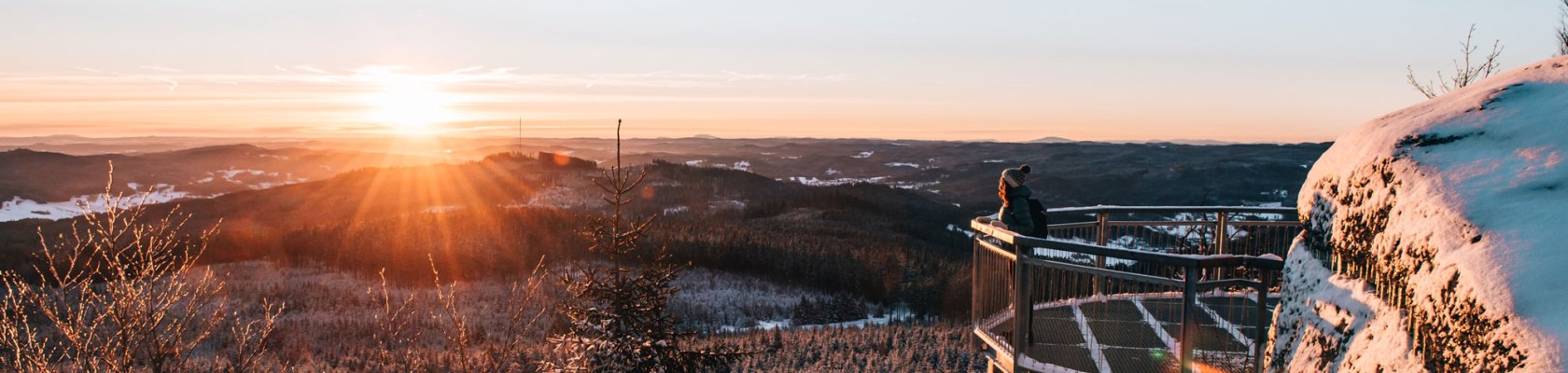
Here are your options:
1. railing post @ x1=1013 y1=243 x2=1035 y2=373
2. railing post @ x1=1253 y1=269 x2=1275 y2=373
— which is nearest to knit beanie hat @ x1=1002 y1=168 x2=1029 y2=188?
railing post @ x1=1013 y1=243 x2=1035 y2=373

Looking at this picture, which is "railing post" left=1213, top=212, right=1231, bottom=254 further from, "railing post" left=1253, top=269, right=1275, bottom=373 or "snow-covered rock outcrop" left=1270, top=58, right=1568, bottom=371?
"snow-covered rock outcrop" left=1270, top=58, right=1568, bottom=371

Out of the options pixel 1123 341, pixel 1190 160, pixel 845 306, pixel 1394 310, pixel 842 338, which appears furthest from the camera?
pixel 1190 160

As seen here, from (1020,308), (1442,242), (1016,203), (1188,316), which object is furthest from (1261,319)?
(1016,203)

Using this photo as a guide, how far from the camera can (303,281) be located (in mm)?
27172

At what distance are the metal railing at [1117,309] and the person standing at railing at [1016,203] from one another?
0.98ft

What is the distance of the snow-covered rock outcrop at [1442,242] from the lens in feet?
10.2

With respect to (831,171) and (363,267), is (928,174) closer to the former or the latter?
(831,171)

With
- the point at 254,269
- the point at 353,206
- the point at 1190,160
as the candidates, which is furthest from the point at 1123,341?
the point at 1190,160

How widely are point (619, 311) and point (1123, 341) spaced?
4629 millimetres

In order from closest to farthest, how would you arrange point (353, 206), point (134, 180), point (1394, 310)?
point (1394, 310) → point (353, 206) → point (134, 180)

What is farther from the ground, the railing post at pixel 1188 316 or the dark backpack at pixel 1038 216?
the dark backpack at pixel 1038 216

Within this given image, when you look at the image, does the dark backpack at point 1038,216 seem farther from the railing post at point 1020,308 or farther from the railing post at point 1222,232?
the railing post at point 1222,232

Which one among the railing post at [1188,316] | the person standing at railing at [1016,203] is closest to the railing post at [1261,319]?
the railing post at [1188,316]

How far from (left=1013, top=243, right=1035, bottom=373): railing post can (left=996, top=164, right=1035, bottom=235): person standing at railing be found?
5.25ft
